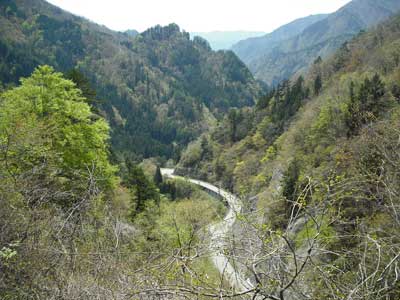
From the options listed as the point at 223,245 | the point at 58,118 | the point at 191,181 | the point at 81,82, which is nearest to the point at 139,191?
the point at 81,82

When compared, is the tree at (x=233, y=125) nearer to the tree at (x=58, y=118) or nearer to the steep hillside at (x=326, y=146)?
the steep hillside at (x=326, y=146)

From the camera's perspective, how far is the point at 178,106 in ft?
496

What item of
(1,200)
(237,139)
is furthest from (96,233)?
(237,139)

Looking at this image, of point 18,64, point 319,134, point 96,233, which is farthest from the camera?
point 18,64

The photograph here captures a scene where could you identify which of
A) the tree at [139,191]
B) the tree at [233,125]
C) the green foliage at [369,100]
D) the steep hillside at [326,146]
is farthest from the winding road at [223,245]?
the tree at [233,125]

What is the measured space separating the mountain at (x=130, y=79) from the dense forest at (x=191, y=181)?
0.94m

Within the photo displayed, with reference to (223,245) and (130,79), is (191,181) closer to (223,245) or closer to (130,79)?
(223,245)

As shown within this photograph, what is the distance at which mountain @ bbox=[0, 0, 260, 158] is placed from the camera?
119688 millimetres

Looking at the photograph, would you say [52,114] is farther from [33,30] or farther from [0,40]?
[33,30]

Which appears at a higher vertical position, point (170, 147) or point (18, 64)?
point (18, 64)

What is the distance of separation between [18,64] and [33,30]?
6487 centimetres

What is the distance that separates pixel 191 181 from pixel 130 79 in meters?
115

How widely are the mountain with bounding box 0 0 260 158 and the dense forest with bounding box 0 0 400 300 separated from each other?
94 cm

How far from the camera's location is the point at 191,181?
57.9 metres
